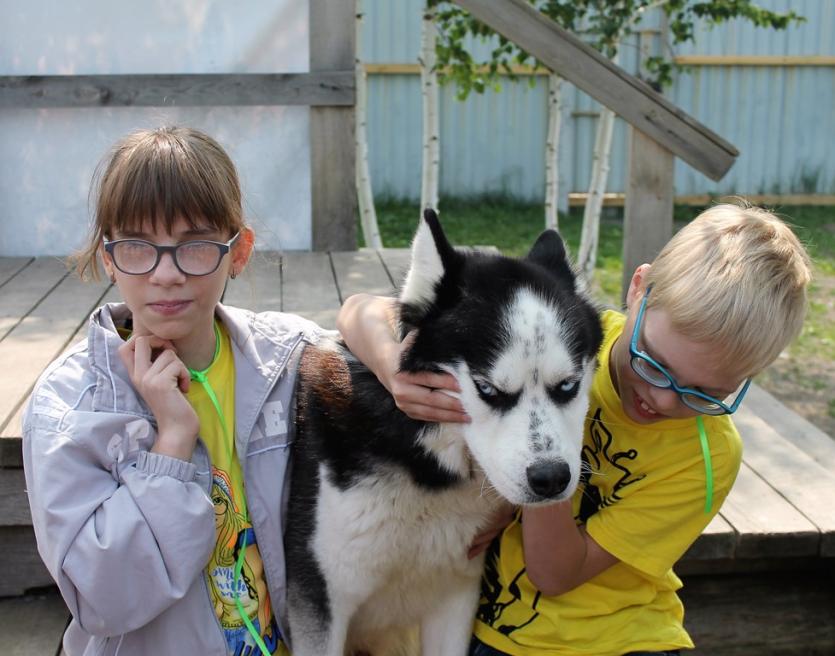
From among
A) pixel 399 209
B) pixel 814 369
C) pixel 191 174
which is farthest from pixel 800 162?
pixel 191 174

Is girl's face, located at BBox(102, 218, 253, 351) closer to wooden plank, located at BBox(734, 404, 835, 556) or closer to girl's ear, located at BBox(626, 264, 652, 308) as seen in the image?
girl's ear, located at BBox(626, 264, 652, 308)

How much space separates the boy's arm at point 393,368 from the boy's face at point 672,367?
1.45 ft

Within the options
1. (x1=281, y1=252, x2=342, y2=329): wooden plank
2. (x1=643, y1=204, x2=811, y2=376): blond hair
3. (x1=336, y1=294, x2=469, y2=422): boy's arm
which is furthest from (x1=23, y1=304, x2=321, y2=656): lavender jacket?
(x1=281, y1=252, x2=342, y2=329): wooden plank

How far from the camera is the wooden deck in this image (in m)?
2.59

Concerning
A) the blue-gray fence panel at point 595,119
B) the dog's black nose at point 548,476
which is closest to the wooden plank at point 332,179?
the dog's black nose at point 548,476

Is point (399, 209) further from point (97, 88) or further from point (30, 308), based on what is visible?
point (30, 308)

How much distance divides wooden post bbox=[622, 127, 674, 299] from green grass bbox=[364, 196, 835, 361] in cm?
259

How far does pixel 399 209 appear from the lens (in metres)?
11.4

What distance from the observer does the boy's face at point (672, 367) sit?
6.64 feet

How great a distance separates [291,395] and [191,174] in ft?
1.98

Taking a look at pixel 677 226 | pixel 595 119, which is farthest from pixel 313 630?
pixel 595 119

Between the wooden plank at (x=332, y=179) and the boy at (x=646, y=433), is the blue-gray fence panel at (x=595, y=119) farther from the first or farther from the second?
the boy at (x=646, y=433)

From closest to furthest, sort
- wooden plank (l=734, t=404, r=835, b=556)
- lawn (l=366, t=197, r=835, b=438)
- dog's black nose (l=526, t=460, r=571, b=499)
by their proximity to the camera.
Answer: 1. dog's black nose (l=526, t=460, r=571, b=499)
2. wooden plank (l=734, t=404, r=835, b=556)
3. lawn (l=366, t=197, r=835, b=438)

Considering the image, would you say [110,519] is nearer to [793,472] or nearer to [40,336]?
[40,336]
